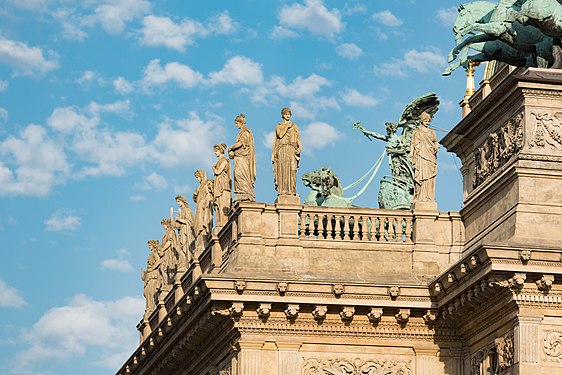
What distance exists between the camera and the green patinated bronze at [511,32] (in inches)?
1479

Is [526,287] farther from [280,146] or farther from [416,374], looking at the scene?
[280,146]

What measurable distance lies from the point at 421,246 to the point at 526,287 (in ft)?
14.9

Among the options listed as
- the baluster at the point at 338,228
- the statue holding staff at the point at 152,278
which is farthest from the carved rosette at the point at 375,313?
the statue holding staff at the point at 152,278

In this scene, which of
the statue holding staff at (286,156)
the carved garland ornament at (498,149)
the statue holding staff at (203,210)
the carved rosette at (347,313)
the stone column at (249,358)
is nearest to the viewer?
the carved garland ornament at (498,149)

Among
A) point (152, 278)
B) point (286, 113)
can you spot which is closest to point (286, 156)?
point (286, 113)

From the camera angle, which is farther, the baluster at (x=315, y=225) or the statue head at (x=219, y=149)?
the statue head at (x=219, y=149)

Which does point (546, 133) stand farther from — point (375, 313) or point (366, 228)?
point (375, 313)

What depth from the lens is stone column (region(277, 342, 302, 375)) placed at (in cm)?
3672

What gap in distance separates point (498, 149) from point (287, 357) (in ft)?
20.0

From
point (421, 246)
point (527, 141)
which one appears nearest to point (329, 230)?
point (421, 246)

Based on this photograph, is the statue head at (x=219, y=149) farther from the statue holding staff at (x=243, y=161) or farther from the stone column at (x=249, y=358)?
the stone column at (x=249, y=358)

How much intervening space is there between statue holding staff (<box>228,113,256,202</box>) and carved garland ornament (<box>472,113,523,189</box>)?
187 inches

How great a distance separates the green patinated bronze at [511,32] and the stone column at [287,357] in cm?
719

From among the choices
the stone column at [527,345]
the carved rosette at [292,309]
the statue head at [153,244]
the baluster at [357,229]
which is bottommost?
the stone column at [527,345]
